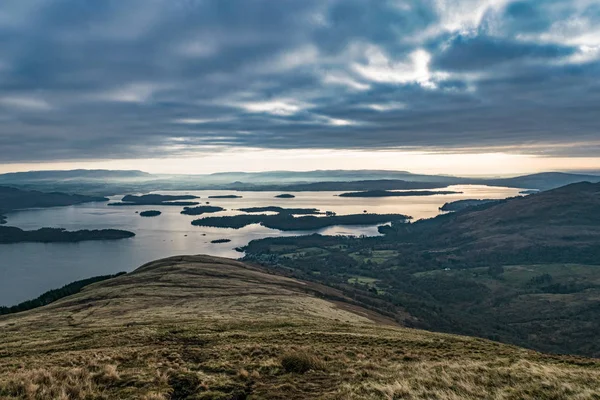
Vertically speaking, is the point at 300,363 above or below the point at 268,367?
above

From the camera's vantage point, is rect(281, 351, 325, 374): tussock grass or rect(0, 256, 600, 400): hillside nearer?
rect(0, 256, 600, 400): hillside

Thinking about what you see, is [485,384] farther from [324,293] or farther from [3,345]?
[324,293]

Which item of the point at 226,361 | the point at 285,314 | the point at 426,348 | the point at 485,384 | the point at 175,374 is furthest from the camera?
the point at 285,314

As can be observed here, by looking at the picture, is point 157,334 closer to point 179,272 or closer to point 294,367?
point 294,367

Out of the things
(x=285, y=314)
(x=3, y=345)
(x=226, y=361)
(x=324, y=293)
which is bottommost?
(x=324, y=293)

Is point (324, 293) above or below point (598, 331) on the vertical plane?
above

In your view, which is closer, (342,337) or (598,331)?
(342,337)

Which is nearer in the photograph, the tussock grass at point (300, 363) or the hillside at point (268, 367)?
the hillside at point (268, 367)

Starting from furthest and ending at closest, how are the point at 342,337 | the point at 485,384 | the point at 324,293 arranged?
the point at 324,293 → the point at 342,337 → the point at 485,384

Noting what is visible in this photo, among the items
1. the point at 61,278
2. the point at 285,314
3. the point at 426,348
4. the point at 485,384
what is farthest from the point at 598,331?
the point at 61,278

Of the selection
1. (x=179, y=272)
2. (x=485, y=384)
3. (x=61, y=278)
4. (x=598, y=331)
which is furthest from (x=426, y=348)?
(x=61, y=278)
